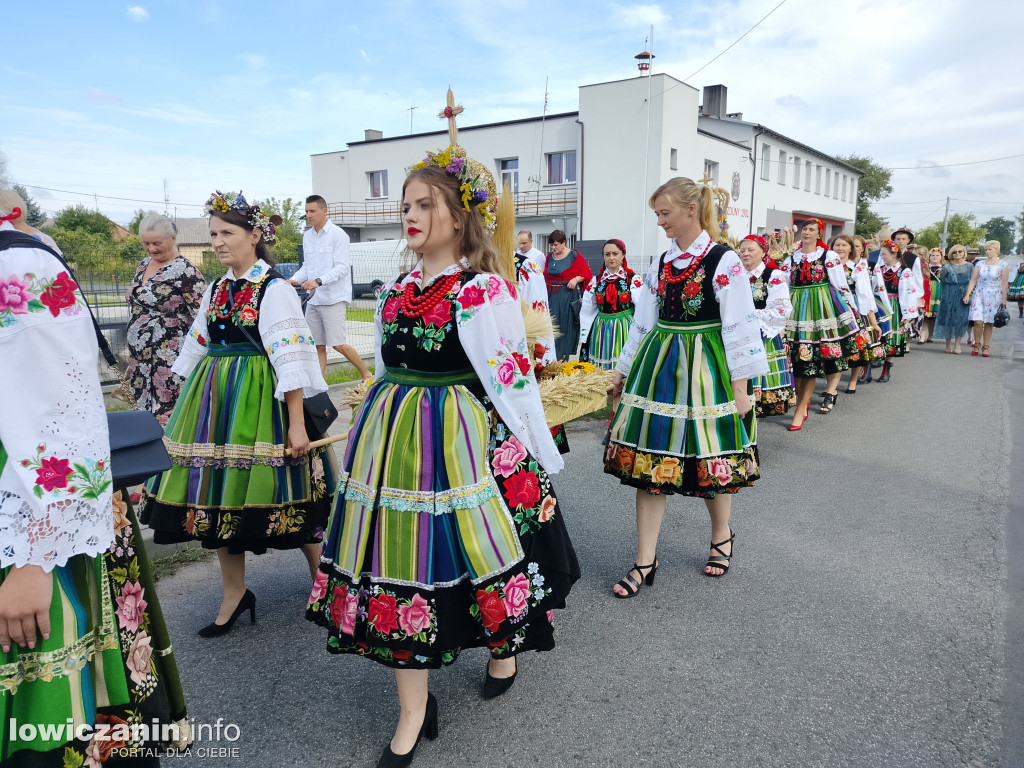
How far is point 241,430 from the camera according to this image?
301 cm

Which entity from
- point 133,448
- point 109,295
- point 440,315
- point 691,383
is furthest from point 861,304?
point 109,295

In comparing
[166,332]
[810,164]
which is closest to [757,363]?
[166,332]

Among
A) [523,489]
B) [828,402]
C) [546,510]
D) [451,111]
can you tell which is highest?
[451,111]

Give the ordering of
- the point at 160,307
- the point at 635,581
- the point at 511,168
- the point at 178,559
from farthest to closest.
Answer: the point at 511,168, the point at 160,307, the point at 178,559, the point at 635,581

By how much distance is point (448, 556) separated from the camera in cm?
221

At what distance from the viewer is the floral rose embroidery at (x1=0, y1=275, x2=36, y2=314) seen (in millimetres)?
1389

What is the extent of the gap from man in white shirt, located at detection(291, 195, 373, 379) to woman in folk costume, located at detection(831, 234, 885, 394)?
5.71 metres

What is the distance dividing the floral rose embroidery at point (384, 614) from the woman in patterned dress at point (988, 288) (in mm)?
13527

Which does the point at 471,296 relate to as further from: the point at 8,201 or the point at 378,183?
the point at 378,183

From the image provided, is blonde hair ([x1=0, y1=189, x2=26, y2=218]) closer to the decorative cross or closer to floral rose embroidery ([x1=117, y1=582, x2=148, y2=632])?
floral rose embroidery ([x1=117, y1=582, x2=148, y2=632])

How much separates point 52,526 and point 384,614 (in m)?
1.03

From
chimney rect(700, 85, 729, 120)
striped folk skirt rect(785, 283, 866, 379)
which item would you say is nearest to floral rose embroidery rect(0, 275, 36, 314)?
striped folk skirt rect(785, 283, 866, 379)

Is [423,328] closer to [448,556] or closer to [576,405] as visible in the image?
[448,556]

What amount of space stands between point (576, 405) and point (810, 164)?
37247 millimetres
